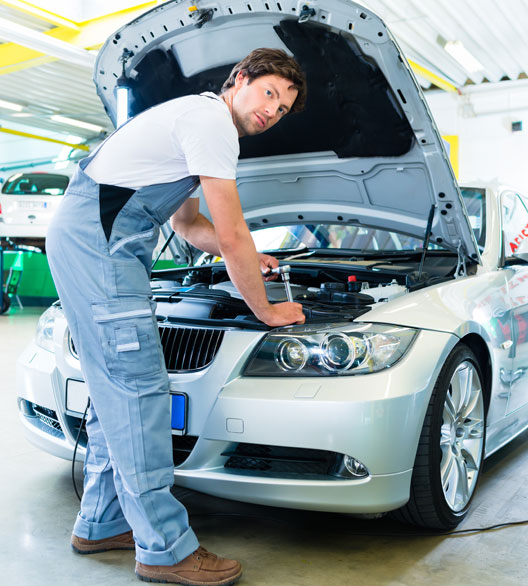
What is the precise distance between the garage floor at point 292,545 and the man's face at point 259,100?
1.31 meters

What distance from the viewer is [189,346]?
215cm

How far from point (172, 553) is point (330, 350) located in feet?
2.39

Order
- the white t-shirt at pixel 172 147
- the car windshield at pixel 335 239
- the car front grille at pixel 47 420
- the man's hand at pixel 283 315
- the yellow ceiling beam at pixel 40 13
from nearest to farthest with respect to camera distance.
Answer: the white t-shirt at pixel 172 147 → the man's hand at pixel 283 315 → the car front grille at pixel 47 420 → the car windshield at pixel 335 239 → the yellow ceiling beam at pixel 40 13

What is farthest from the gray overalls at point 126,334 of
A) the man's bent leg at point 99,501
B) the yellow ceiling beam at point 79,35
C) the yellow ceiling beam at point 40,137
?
the yellow ceiling beam at point 40,137

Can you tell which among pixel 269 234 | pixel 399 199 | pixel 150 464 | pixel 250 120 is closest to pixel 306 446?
pixel 150 464

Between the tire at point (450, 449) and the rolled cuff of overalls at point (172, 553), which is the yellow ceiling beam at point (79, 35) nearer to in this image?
the tire at point (450, 449)

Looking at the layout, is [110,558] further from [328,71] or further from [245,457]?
[328,71]

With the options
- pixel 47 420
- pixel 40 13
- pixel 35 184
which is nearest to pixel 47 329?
pixel 47 420

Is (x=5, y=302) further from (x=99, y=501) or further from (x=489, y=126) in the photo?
(x=99, y=501)

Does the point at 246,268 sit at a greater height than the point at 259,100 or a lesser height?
lesser

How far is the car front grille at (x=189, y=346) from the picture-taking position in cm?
209

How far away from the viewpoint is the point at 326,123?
2900 millimetres

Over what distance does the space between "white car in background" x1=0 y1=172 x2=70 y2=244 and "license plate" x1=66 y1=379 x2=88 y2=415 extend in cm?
848

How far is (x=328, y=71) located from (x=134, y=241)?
3.93 feet
